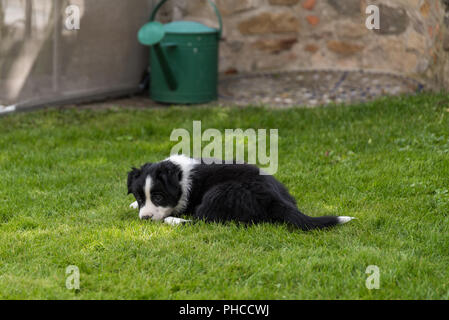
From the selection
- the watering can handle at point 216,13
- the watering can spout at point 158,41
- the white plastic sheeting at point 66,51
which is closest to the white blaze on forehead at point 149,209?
the white plastic sheeting at point 66,51

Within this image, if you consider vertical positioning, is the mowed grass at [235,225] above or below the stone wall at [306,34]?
below

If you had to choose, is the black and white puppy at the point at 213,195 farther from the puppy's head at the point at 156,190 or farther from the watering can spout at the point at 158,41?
the watering can spout at the point at 158,41

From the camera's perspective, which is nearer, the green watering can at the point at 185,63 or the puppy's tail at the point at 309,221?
the puppy's tail at the point at 309,221

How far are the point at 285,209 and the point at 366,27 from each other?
5.19 meters

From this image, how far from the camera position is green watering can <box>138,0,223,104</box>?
8.23 m

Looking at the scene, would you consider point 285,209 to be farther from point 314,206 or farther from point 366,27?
point 366,27

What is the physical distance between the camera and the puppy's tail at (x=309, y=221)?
13.6ft

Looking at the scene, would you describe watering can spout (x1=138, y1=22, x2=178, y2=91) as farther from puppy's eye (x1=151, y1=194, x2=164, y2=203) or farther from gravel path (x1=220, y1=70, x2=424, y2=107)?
puppy's eye (x1=151, y1=194, x2=164, y2=203)

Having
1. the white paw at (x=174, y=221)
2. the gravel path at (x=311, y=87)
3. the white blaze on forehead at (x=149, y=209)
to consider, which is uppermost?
the white blaze on forehead at (x=149, y=209)

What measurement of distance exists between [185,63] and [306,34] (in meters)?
1.86

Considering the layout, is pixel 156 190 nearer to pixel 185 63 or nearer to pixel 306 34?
pixel 185 63

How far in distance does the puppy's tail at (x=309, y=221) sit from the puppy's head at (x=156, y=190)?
823 mm

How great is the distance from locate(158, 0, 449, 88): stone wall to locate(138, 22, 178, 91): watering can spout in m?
1.02

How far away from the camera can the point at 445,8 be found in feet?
23.9
